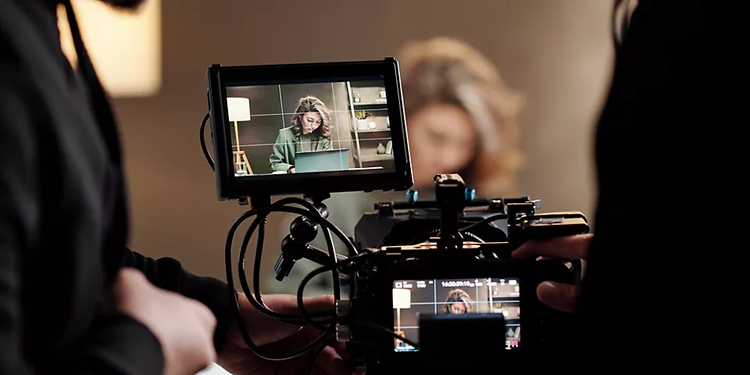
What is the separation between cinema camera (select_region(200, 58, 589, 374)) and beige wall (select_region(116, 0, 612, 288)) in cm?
179

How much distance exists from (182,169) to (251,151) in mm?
1923

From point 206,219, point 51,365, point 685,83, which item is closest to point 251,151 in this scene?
point 51,365

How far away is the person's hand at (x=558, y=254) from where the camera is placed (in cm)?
62

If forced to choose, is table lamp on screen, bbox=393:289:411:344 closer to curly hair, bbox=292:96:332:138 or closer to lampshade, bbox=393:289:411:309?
lampshade, bbox=393:289:411:309

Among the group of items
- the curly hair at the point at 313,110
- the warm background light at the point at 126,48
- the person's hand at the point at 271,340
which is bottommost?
the person's hand at the point at 271,340

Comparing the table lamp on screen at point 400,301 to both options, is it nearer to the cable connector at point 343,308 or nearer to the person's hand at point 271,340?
the cable connector at point 343,308

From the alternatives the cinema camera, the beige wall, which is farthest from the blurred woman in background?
the cinema camera

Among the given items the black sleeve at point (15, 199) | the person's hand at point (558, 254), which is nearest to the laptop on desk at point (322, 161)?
the person's hand at point (558, 254)

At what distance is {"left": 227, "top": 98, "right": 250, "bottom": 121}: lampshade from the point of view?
77cm

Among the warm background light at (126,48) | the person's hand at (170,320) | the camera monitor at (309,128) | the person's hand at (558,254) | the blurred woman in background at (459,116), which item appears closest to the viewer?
the person's hand at (170,320)

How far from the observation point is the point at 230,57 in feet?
8.45

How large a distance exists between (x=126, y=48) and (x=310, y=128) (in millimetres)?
2056

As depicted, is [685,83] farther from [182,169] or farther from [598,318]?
[182,169]

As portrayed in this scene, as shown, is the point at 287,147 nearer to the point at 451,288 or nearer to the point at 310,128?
the point at 310,128
